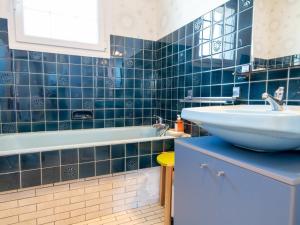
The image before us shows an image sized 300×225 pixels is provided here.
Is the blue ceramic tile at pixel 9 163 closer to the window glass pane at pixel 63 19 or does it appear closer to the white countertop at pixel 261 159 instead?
the white countertop at pixel 261 159

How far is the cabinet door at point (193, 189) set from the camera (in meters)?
0.86

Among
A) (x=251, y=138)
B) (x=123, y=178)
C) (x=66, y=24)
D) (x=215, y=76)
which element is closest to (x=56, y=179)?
(x=123, y=178)

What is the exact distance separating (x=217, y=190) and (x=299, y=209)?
11.9 inches

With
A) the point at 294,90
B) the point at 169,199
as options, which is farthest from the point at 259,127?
the point at 169,199

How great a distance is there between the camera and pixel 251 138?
715 mm

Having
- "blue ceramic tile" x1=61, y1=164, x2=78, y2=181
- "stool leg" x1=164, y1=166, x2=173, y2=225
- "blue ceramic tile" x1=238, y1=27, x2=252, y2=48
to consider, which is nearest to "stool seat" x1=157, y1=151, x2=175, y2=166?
"stool leg" x1=164, y1=166, x2=173, y2=225

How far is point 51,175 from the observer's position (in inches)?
54.9

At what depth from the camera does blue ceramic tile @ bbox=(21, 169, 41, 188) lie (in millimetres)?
1325

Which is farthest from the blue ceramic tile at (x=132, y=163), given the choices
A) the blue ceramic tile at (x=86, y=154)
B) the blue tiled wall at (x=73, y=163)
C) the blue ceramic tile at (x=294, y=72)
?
the blue ceramic tile at (x=294, y=72)

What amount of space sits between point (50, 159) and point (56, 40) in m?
1.39

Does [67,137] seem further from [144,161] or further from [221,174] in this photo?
[221,174]

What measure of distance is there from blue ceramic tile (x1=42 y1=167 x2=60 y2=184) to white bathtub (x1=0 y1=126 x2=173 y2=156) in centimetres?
33

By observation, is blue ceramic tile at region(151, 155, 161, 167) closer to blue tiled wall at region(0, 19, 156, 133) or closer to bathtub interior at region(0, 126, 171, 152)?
bathtub interior at region(0, 126, 171, 152)

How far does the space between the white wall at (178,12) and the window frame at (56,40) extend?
0.74 meters
